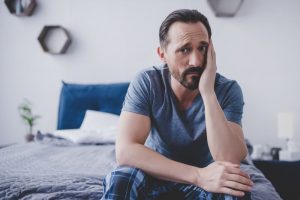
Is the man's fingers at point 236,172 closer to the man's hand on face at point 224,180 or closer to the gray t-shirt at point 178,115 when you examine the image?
the man's hand on face at point 224,180

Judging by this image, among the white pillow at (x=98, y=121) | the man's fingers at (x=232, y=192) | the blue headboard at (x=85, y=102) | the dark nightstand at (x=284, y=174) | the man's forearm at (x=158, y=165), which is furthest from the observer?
the blue headboard at (x=85, y=102)

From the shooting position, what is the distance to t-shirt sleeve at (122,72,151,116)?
1261 millimetres

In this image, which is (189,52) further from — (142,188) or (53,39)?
(53,39)

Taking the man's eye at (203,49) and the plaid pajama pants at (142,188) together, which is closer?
the plaid pajama pants at (142,188)

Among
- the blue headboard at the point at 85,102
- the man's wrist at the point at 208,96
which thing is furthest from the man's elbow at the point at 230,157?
the blue headboard at the point at 85,102

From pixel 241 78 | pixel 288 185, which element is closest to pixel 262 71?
pixel 241 78

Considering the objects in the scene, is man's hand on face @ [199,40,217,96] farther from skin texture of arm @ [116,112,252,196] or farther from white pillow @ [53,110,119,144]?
white pillow @ [53,110,119,144]

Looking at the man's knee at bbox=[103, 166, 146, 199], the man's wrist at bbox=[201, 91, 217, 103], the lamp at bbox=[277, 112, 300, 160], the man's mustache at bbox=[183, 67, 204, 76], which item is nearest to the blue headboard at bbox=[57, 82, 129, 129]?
the lamp at bbox=[277, 112, 300, 160]

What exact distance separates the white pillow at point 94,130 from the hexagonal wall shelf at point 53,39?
0.78 m

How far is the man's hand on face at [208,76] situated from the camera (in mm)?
1211

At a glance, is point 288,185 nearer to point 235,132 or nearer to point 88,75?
point 235,132

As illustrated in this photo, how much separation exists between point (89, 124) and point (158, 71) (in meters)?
1.31

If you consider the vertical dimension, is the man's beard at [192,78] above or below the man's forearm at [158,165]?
above

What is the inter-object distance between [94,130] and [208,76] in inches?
55.7
